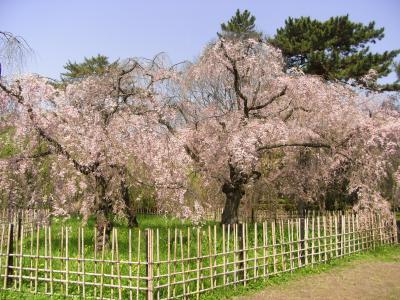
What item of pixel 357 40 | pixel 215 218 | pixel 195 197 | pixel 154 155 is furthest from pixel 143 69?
pixel 357 40

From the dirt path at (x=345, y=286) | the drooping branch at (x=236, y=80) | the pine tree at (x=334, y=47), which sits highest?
the pine tree at (x=334, y=47)

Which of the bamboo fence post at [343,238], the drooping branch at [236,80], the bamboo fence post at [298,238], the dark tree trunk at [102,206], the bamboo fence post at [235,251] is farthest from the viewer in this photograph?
the drooping branch at [236,80]

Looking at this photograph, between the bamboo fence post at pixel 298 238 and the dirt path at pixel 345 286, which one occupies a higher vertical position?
the bamboo fence post at pixel 298 238

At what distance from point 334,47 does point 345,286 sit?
2094cm

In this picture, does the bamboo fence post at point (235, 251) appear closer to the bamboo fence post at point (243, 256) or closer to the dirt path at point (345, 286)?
the bamboo fence post at point (243, 256)

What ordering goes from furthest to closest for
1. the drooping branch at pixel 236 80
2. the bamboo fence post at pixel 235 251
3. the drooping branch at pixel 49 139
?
the drooping branch at pixel 236 80 < the drooping branch at pixel 49 139 < the bamboo fence post at pixel 235 251

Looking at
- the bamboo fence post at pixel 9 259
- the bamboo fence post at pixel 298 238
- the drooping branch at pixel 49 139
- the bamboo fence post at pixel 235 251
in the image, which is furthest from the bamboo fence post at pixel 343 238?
the bamboo fence post at pixel 9 259

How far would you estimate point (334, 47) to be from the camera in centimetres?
2769

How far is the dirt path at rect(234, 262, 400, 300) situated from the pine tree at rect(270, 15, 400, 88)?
16778mm

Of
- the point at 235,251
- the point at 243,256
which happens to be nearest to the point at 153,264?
the point at 235,251

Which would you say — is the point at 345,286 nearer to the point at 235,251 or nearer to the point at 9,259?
the point at 235,251

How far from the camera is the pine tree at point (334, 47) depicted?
26.4 metres

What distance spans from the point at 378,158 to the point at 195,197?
720cm

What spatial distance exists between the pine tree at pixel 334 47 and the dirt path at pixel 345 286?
16.8 metres
